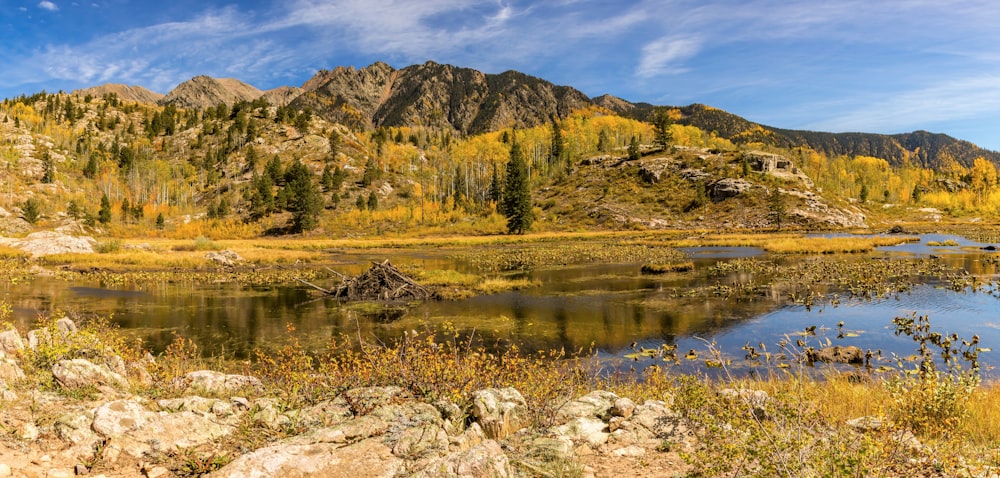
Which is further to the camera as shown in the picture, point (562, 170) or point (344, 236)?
point (562, 170)

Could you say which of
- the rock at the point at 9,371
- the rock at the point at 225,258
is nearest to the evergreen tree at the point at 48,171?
the rock at the point at 225,258

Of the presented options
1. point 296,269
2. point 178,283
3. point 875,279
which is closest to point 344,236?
point 296,269

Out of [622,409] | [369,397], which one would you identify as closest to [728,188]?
[622,409]

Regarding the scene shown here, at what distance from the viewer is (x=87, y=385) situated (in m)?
9.03

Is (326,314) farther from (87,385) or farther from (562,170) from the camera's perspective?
(562,170)

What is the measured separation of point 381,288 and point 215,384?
20.9 metres

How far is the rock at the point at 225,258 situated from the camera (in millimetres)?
53625

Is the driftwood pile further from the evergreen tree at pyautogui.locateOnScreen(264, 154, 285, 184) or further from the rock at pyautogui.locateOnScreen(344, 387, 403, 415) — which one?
the evergreen tree at pyautogui.locateOnScreen(264, 154, 285, 184)

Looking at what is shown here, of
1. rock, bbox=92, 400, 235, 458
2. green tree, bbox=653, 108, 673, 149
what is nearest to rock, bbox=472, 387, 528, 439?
rock, bbox=92, 400, 235, 458

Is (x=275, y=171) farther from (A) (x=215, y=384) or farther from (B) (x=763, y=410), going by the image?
(B) (x=763, y=410)

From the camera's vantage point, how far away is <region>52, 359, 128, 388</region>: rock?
8938 mm

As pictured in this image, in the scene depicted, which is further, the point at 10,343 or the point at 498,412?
the point at 10,343

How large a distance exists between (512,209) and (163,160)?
476 ft

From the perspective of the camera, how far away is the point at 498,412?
7945mm
